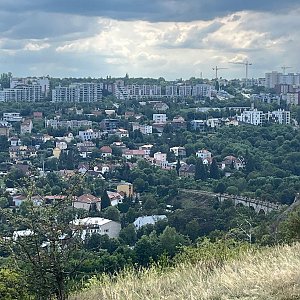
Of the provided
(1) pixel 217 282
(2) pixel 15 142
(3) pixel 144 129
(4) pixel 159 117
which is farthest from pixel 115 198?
(4) pixel 159 117

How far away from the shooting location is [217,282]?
139 inches

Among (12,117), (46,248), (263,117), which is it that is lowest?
(12,117)

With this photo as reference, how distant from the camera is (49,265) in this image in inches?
143

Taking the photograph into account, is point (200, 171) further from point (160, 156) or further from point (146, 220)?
point (146, 220)

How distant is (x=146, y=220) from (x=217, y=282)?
20.3 meters

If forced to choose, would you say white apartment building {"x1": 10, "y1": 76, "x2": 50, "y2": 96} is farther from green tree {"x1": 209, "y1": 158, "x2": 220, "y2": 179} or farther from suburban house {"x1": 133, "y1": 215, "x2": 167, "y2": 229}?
suburban house {"x1": 133, "y1": 215, "x2": 167, "y2": 229}

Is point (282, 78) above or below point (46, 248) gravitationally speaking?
above

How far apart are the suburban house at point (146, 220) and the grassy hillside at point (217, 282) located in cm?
1816

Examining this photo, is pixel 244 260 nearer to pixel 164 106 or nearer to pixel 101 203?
pixel 101 203

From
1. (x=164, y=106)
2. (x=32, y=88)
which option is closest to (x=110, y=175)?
(x=164, y=106)

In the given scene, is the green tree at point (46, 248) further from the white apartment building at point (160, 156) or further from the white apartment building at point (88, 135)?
the white apartment building at point (88, 135)

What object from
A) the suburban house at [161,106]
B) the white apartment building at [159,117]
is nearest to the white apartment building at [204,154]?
the white apartment building at [159,117]

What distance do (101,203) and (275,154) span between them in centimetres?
→ 1420

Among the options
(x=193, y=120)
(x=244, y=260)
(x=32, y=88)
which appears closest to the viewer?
(x=244, y=260)
